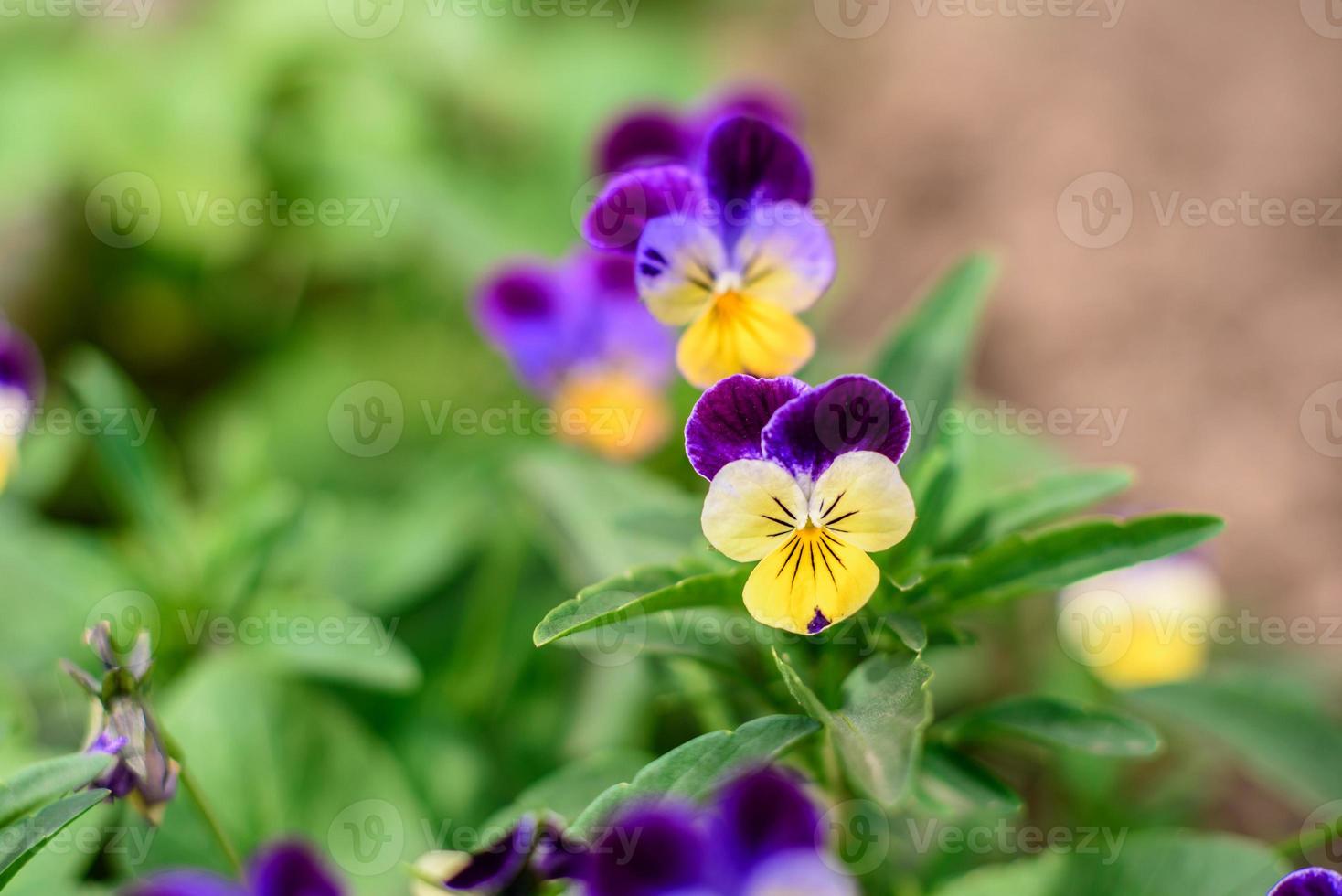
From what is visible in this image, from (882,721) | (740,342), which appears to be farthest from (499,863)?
(740,342)

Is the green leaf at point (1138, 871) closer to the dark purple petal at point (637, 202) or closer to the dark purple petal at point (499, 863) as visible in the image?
the dark purple petal at point (499, 863)

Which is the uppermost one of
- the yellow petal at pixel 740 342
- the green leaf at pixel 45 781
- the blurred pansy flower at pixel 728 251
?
the blurred pansy flower at pixel 728 251

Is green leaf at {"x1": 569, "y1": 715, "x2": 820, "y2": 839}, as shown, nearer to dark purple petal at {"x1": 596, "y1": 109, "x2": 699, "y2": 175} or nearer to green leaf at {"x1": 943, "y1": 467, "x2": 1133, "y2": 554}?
green leaf at {"x1": 943, "y1": 467, "x2": 1133, "y2": 554}

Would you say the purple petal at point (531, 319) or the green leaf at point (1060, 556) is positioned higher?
the purple petal at point (531, 319)

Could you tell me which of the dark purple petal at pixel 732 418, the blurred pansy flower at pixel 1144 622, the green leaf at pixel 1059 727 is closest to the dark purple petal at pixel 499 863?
the dark purple petal at pixel 732 418

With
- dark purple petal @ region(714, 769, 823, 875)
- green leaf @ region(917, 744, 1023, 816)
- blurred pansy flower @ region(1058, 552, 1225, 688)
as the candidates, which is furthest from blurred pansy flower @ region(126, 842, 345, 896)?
blurred pansy flower @ region(1058, 552, 1225, 688)

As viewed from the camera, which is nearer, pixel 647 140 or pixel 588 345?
pixel 647 140

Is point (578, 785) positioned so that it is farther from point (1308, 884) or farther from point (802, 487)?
point (1308, 884)

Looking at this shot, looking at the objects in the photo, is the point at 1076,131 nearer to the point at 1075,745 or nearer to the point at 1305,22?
the point at 1305,22
